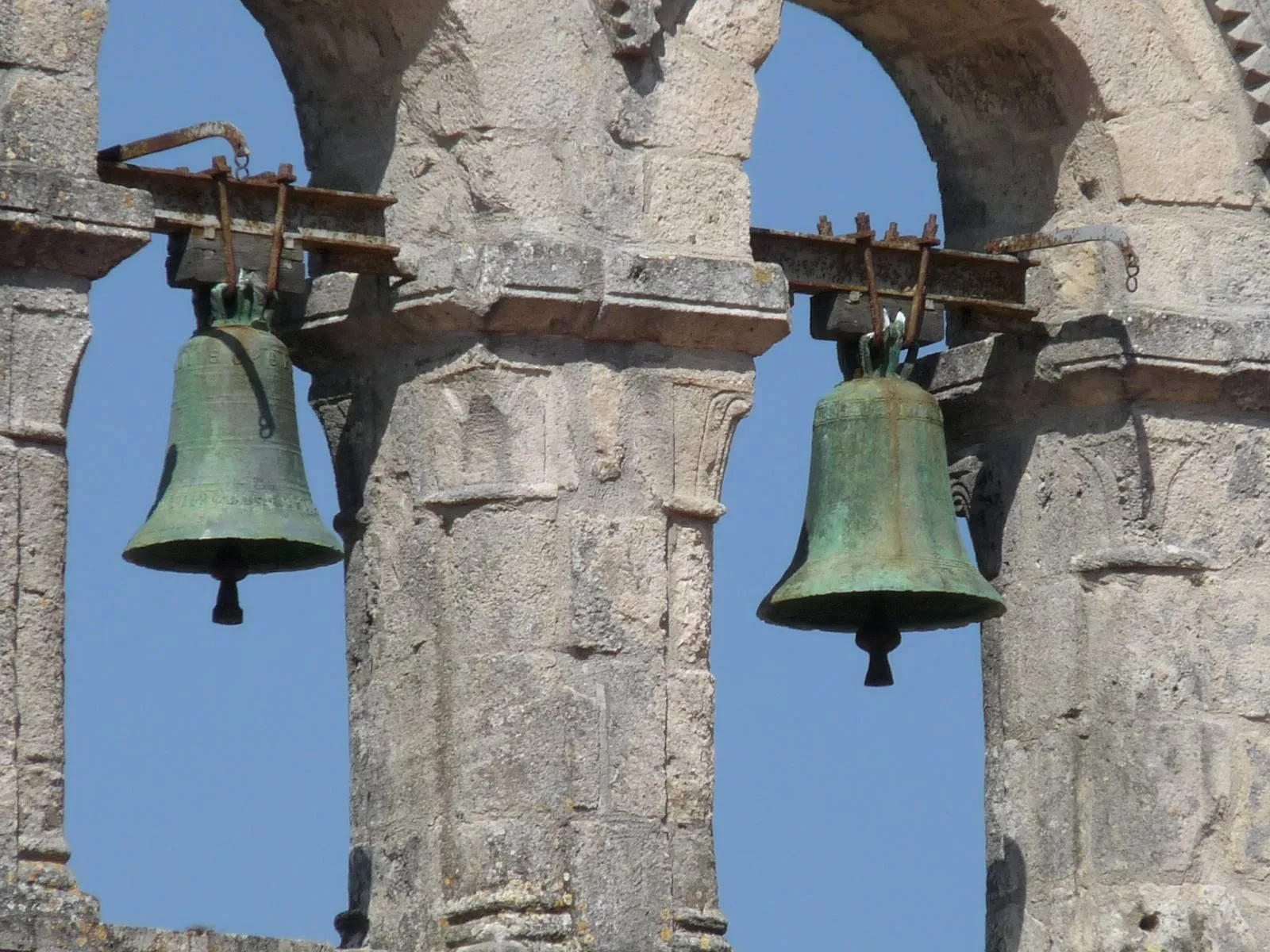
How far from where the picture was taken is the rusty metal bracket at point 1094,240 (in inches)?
491

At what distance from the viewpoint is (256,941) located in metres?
10.5

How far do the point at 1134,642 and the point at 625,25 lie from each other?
2.26 m

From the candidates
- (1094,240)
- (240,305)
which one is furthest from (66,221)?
(1094,240)

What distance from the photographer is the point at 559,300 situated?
1138 cm

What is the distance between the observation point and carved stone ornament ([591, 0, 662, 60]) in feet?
38.4

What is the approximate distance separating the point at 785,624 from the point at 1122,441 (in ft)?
3.75

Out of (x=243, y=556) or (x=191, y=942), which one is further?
(x=243, y=556)

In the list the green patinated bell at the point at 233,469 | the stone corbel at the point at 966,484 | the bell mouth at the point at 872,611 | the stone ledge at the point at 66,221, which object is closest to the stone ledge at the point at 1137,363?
the stone corbel at the point at 966,484

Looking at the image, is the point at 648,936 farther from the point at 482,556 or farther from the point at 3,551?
the point at 3,551

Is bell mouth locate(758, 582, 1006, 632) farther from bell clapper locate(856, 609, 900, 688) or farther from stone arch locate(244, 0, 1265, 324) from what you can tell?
stone arch locate(244, 0, 1265, 324)

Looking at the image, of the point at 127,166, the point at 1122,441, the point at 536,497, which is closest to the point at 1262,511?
the point at 1122,441

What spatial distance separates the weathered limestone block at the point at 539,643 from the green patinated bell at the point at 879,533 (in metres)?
0.36

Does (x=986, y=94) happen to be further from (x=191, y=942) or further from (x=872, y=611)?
(x=191, y=942)

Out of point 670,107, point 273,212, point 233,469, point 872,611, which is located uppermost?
point 670,107
